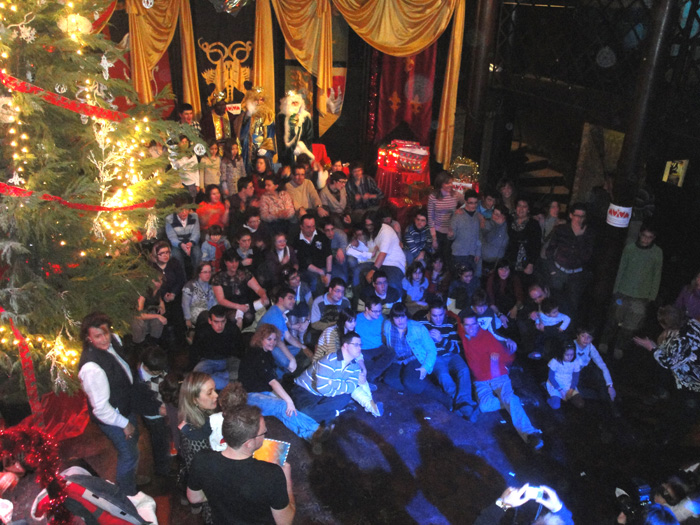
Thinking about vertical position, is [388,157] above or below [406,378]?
above

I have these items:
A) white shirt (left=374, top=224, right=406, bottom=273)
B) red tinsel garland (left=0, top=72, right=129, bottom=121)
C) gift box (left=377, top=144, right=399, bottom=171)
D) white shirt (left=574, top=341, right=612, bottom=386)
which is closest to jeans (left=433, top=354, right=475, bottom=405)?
white shirt (left=574, top=341, right=612, bottom=386)

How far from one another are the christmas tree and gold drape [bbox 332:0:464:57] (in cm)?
538

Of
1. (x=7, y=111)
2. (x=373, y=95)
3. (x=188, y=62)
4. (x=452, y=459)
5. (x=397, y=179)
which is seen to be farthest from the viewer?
(x=373, y=95)

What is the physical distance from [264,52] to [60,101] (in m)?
6.07

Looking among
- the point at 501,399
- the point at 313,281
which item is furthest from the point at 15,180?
the point at 501,399

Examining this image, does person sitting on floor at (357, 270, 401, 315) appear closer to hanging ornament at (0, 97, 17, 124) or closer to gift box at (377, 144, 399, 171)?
gift box at (377, 144, 399, 171)

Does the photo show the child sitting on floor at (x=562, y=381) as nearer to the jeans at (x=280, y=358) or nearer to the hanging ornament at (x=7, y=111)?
the jeans at (x=280, y=358)

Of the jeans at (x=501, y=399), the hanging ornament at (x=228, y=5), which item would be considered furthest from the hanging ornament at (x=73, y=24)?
the hanging ornament at (x=228, y=5)

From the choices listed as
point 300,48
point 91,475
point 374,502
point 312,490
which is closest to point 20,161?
point 91,475

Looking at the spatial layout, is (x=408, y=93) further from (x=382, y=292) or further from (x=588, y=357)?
(x=588, y=357)

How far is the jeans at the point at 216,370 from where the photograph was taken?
5160mm

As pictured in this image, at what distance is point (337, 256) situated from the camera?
6875 mm

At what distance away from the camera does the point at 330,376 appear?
5.08 metres

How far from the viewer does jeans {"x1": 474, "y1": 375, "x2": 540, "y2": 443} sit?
520 centimetres
